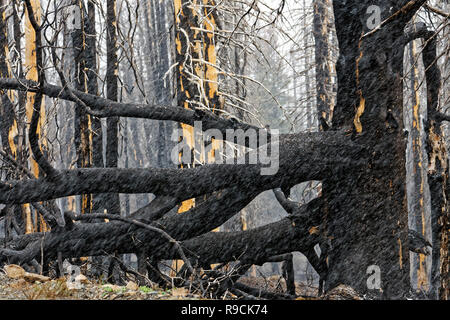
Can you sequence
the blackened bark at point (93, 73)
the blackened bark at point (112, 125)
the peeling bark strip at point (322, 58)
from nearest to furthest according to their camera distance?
the blackened bark at point (112, 125), the blackened bark at point (93, 73), the peeling bark strip at point (322, 58)

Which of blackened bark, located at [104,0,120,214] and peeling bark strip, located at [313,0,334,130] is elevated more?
peeling bark strip, located at [313,0,334,130]

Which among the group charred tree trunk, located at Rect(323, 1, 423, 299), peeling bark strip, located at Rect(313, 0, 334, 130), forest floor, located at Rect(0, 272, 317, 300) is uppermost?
peeling bark strip, located at Rect(313, 0, 334, 130)

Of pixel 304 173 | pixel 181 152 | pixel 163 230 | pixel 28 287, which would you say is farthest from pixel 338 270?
pixel 181 152

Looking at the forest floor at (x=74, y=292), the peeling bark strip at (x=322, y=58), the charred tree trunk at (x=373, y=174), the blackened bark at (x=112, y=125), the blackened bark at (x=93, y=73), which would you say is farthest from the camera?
the peeling bark strip at (x=322, y=58)

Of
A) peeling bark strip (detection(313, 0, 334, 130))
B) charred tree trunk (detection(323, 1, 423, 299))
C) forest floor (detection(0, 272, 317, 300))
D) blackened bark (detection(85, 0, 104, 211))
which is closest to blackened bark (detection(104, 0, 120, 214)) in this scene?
blackened bark (detection(85, 0, 104, 211))

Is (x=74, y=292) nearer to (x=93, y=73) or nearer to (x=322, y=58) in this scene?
(x=93, y=73)

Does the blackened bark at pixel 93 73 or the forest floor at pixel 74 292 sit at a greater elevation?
the blackened bark at pixel 93 73

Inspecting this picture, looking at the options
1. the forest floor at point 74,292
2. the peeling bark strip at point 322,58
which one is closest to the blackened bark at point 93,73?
the forest floor at point 74,292

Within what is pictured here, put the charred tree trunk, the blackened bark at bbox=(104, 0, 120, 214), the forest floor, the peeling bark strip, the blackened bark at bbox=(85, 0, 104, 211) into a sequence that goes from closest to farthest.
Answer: the forest floor, the charred tree trunk, the blackened bark at bbox=(104, 0, 120, 214), the blackened bark at bbox=(85, 0, 104, 211), the peeling bark strip

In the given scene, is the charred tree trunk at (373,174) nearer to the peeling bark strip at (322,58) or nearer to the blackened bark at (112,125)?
the blackened bark at (112,125)

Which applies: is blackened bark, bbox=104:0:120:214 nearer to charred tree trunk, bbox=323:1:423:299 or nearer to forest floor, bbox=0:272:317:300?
forest floor, bbox=0:272:317:300

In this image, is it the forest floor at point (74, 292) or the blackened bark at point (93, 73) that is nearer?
the forest floor at point (74, 292)
